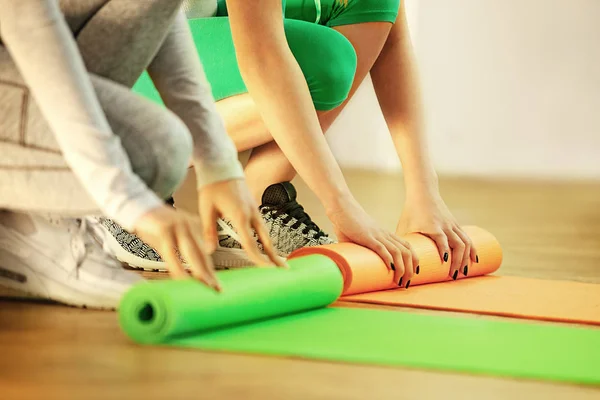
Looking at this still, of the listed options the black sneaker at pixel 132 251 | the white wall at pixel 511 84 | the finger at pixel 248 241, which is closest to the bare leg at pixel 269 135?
the black sneaker at pixel 132 251

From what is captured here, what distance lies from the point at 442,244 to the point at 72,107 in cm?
85

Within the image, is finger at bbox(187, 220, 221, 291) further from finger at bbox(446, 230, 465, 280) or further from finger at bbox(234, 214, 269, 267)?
finger at bbox(446, 230, 465, 280)

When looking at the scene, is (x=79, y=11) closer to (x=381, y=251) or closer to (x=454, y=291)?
(x=381, y=251)

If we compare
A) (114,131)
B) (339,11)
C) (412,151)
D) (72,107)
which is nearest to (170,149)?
(114,131)


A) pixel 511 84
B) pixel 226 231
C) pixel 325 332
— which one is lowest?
pixel 226 231

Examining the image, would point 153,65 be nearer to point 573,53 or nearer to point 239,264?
point 239,264

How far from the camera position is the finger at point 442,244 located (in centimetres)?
162

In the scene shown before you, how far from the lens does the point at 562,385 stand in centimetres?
92

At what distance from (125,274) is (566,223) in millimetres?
2097

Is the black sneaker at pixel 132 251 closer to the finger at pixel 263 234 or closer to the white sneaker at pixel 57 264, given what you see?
the white sneaker at pixel 57 264

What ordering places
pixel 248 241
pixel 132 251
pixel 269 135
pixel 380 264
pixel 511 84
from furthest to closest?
1. pixel 511 84
2. pixel 269 135
3. pixel 132 251
4. pixel 380 264
5. pixel 248 241

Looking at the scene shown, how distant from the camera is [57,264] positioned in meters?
1.30

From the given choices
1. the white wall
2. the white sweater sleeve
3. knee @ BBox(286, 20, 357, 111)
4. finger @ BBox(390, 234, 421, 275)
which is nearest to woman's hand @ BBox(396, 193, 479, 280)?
finger @ BBox(390, 234, 421, 275)

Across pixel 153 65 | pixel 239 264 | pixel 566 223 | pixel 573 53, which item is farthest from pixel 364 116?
pixel 153 65
